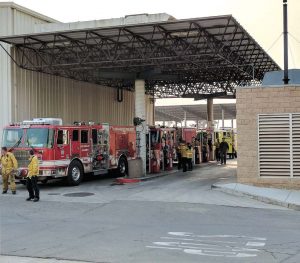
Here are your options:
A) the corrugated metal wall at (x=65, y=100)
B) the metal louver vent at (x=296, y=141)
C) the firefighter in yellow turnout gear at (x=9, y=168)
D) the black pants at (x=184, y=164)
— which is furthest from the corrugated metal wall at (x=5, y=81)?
the metal louver vent at (x=296, y=141)

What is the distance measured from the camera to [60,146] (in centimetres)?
2048

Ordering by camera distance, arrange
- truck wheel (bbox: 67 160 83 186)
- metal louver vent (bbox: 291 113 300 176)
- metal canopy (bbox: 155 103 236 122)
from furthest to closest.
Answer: metal canopy (bbox: 155 103 236 122) < truck wheel (bbox: 67 160 83 186) < metal louver vent (bbox: 291 113 300 176)

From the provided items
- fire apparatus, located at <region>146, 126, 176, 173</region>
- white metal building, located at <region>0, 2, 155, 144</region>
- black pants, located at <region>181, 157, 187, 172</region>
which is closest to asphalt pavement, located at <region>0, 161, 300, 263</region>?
fire apparatus, located at <region>146, 126, 176, 173</region>

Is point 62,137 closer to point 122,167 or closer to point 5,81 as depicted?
point 122,167

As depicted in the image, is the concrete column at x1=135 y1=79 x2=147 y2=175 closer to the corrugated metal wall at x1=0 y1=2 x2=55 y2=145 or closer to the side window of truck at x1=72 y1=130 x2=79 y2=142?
the side window of truck at x1=72 y1=130 x2=79 y2=142

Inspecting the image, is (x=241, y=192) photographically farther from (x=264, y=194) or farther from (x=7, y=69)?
(x=7, y=69)

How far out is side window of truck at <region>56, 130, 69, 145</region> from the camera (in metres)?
20.5

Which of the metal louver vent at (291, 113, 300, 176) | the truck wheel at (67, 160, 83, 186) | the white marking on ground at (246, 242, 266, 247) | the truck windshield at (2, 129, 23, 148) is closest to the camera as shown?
the white marking on ground at (246, 242, 266, 247)

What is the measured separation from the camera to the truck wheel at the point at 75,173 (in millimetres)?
20823

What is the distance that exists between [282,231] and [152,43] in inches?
613

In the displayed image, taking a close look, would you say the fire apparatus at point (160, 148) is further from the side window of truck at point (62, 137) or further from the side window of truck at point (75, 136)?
the side window of truck at point (62, 137)

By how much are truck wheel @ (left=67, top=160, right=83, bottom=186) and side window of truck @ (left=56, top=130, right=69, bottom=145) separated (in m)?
1.03

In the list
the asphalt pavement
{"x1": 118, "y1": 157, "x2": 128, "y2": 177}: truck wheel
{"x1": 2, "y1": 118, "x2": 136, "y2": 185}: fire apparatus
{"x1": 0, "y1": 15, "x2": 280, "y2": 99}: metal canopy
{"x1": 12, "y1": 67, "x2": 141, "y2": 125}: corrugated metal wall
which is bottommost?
the asphalt pavement

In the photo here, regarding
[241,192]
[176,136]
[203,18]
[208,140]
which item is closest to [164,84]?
[208,140]
